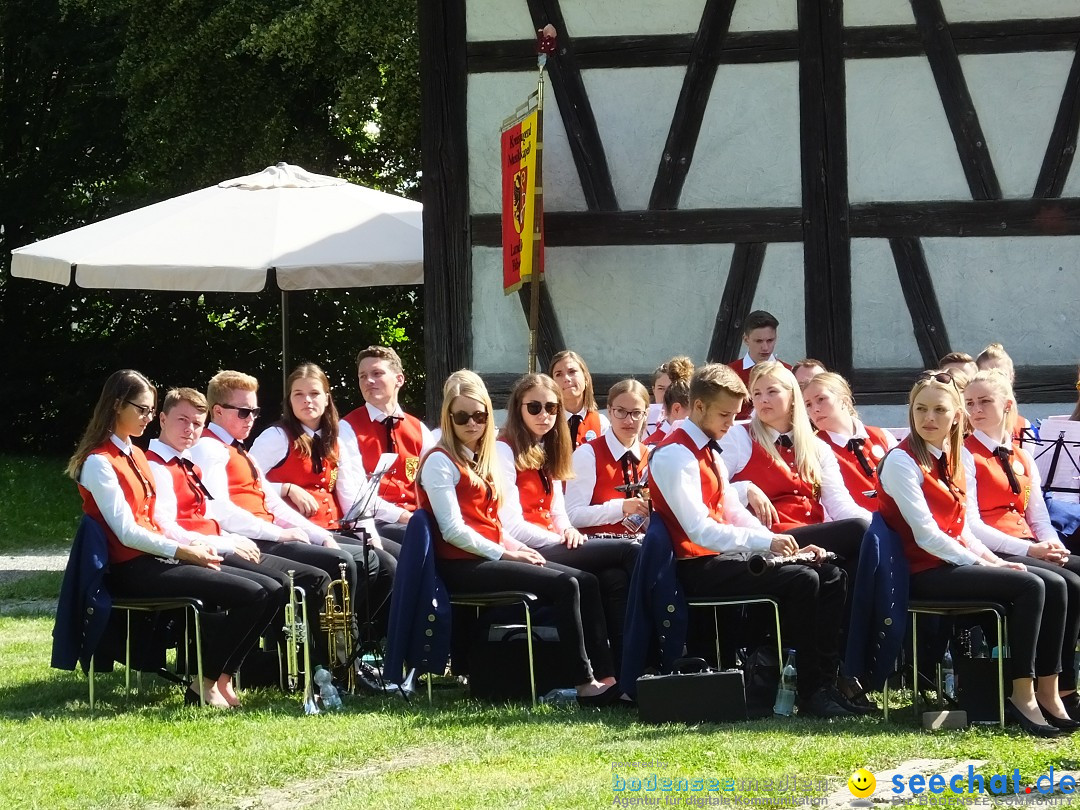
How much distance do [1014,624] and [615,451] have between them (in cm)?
223

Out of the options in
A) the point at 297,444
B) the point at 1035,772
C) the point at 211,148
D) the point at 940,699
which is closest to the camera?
the point at 1035,772

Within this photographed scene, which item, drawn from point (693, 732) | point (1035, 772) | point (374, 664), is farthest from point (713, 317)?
point (1035, 772)

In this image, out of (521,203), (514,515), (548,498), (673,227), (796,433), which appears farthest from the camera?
(673,227)

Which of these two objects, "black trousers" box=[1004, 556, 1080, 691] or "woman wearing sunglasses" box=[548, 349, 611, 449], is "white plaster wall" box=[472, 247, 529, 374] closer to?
"woman wearing sunglasses" box=[548, 349, 611, 449]

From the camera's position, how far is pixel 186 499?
7.66 m

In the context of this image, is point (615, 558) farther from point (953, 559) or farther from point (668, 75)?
point (668, 75)

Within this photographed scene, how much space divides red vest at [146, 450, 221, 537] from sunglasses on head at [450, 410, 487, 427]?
134cm

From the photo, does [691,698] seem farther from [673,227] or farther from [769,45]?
[769,45]

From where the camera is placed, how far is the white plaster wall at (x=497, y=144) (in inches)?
410

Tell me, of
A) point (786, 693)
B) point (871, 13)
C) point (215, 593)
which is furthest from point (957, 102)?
point (215, 593)

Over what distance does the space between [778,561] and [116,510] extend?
9.63 ft

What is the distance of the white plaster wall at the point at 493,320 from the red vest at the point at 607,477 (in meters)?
2.50

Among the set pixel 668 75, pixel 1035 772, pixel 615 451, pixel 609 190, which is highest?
pixel 668 75

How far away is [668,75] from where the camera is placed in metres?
10.4
